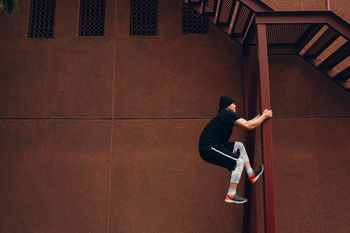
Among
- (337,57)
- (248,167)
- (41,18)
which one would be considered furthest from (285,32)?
(41,18)

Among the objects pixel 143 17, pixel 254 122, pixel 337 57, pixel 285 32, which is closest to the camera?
pixel 254 122

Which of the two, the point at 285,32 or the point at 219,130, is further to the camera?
the point at 285,32

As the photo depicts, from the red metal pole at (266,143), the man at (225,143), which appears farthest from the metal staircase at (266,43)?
the man at (225,143)

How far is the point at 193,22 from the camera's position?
668 centimetres

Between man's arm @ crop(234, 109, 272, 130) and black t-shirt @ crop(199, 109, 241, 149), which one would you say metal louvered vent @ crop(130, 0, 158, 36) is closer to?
black t-shirt @ crop(199, 109, 241, 149)

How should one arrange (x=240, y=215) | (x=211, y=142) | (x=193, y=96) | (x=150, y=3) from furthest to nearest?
(x=150, y=3) < (x=193, y=96) < (x=240, y=215) < (x=211, y=142)

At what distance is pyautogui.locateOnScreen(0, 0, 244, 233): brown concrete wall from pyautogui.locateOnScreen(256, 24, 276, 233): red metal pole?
1616 mm

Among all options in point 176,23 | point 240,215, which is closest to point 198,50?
point 176,23

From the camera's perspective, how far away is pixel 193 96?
21.1 ft

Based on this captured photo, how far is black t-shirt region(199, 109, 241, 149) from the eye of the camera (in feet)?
15.1

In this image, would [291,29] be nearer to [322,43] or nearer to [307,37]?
[307,37]

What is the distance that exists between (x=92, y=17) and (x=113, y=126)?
8.57 ft

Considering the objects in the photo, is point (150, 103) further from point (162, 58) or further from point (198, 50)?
point (198, 50)

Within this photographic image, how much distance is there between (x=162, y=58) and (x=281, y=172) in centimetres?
352
